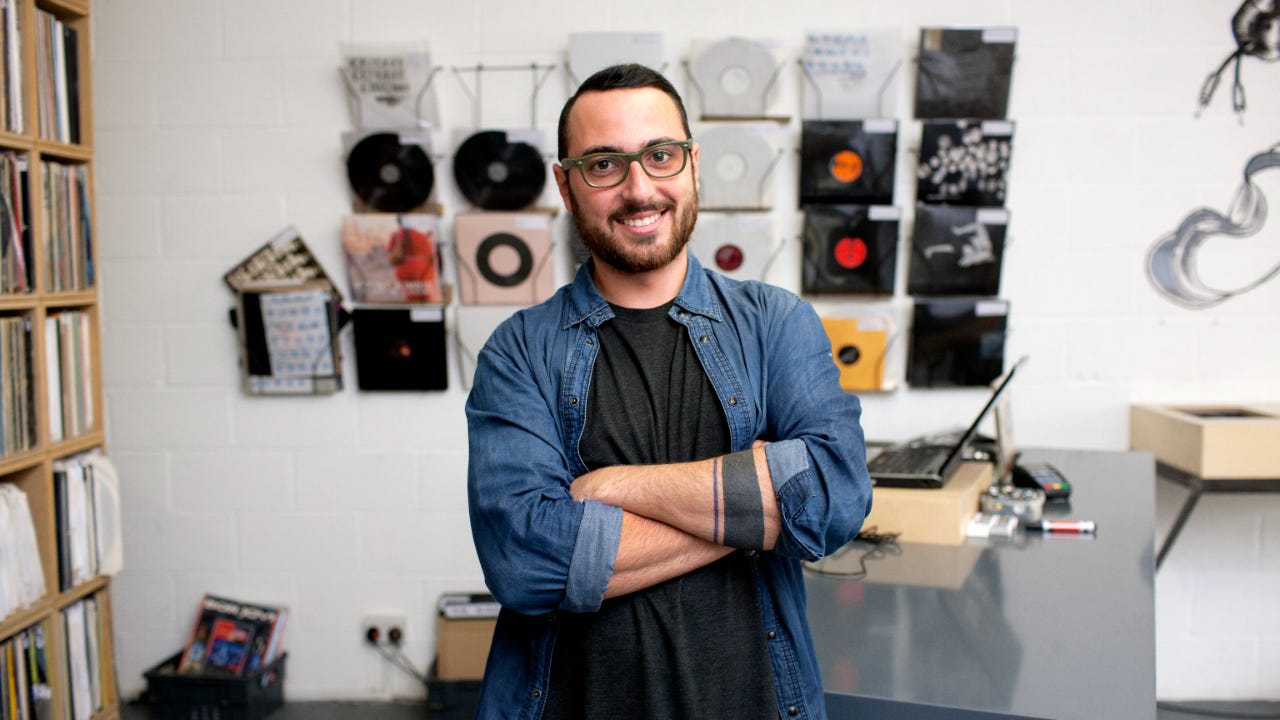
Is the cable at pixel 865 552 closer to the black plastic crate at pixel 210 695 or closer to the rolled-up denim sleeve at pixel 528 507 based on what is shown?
the rolled-up denim sleeve at pixel 528 507

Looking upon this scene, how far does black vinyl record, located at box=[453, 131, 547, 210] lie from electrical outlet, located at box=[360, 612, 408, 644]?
1334 millimetres

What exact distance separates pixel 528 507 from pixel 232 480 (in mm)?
2209

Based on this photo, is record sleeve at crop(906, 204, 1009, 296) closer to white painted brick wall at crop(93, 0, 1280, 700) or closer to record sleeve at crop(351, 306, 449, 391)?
white painted brick wall at crop(93, 0, 1280, 700)

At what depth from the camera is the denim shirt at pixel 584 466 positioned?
117cm

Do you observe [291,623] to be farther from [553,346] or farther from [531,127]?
[553,346]

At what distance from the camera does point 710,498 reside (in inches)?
46.4

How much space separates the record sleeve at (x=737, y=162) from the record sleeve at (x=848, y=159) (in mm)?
107

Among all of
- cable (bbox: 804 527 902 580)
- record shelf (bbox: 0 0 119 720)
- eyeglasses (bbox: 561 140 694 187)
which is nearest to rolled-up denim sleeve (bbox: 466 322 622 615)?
eyeglasses (bbox: 561 140 694 187)

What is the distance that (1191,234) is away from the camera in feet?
9.23

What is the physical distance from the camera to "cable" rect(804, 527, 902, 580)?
5.48 feet

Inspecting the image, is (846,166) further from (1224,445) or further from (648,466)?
(648,466)

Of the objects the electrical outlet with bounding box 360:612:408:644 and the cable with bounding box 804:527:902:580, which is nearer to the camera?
Result: the cable with bounding box 804:527:902:580

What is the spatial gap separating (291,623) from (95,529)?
0.76 metres

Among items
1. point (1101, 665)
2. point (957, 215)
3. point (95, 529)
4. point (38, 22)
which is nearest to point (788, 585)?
point (1101, 665)
